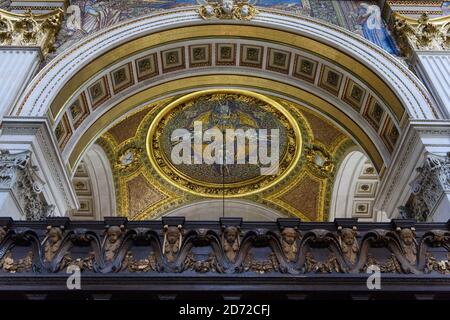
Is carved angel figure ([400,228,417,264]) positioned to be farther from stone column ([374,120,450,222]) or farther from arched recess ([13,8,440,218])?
arched recess ([13,8,440,218])

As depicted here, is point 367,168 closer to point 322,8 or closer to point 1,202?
point 322,8

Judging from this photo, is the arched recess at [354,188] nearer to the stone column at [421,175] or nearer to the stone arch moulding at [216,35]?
the stone arch moulding at [216,35]

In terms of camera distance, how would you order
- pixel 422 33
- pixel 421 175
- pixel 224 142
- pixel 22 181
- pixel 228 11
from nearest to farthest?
pixel 22 181 < pixel 421 175 < pixel 422 33 < pixel 228 11 < pixel 224 142

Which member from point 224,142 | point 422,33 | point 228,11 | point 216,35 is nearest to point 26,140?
point 216,35

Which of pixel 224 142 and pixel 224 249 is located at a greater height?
pixel 224 142

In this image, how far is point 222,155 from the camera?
13.3 m

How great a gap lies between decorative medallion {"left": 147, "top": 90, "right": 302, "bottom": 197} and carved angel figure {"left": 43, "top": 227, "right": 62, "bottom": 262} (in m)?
7.69

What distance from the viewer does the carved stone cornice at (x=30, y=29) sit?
8.02 m

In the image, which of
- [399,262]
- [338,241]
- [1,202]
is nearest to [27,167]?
[1,202]

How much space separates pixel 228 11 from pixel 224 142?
16.3 ft

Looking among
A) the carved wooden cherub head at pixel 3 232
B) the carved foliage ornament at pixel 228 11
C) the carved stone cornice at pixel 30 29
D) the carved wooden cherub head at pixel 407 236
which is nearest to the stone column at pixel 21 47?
the carved stone cornice at pixel 30 29

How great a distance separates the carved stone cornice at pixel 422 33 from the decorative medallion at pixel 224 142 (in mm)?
4275

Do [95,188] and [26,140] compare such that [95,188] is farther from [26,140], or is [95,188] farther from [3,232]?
[3,232]

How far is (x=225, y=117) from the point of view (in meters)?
13.0
